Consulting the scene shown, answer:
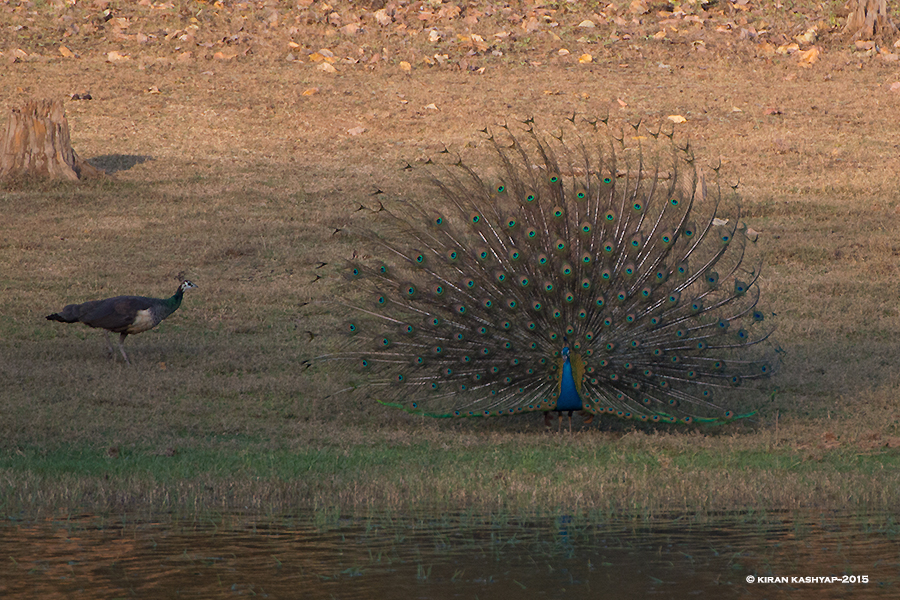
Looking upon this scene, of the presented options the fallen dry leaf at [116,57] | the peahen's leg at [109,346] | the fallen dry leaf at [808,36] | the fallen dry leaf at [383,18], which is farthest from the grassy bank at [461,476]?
the fallen dry leaf at [808,36]

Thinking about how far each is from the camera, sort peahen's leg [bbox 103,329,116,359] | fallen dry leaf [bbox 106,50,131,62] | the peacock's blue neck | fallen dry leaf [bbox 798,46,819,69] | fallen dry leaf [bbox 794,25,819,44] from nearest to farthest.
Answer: the peacock's blue neck < peahen's leg [bbox 103,329,116,359] < fallen dry leaf [bbox 106,50,131,62] < fallen dry leaf [bbox 798,46,819,69] < fallen dry leaf [bbox 794,25,819,44]

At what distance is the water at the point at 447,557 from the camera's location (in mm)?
6781

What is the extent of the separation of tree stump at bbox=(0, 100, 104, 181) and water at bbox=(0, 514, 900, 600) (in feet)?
51.5

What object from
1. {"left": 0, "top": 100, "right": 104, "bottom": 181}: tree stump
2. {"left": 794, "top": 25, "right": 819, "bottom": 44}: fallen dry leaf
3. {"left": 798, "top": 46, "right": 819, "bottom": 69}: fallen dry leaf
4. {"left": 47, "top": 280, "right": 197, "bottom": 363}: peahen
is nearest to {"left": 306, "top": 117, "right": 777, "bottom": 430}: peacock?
{"left": 47, "top": 280, "right": 197, "bottom": 363}: peahen

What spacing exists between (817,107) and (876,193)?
289 inches

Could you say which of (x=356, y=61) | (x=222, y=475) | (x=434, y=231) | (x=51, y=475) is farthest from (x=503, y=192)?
(x=356, y=61)

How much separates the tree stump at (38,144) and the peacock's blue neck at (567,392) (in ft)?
49.1

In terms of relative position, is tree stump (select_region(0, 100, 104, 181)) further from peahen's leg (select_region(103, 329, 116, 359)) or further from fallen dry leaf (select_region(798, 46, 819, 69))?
fallen dry leaf (select_region(798, 46, 819, 69))

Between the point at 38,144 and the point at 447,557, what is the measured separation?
1791cm

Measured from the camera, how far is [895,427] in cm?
1124

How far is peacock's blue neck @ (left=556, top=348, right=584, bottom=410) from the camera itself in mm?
10398

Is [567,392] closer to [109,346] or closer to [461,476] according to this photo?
A: [461,476]

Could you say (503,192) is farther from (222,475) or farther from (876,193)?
(876,193)

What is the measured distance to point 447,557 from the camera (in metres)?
7.43
